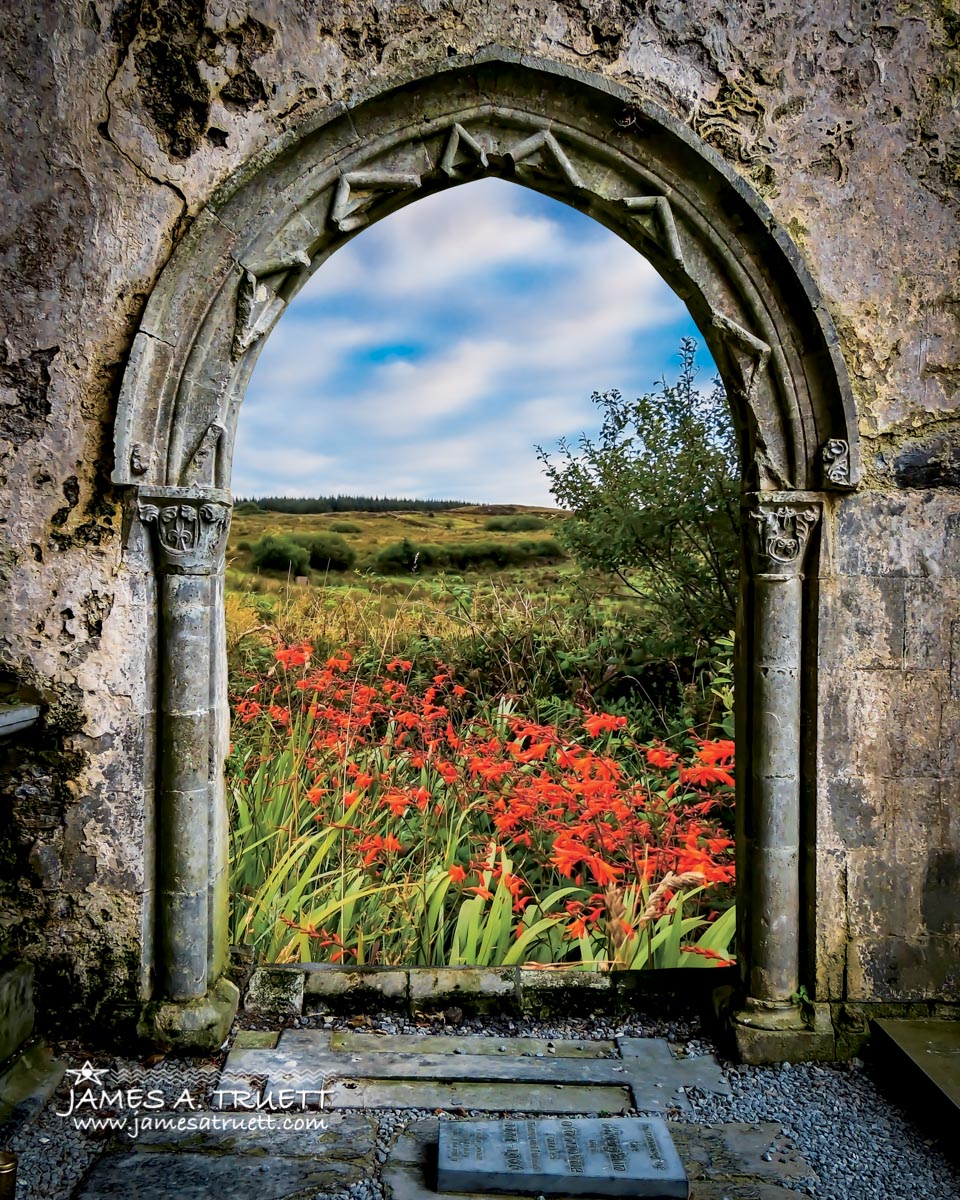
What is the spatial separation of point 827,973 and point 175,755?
223cm

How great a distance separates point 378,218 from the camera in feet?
9.56

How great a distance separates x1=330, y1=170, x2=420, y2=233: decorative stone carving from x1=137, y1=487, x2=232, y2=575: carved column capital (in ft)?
3.16

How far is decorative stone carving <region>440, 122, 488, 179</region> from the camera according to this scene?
2.77 m

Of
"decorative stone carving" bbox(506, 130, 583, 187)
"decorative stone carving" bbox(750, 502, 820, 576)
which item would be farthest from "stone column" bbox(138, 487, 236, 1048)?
"decorative stone carving" bbox(750, 502, 820, 576)

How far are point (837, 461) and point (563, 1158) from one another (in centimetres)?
216

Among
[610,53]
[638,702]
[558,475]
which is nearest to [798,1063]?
[638,702]

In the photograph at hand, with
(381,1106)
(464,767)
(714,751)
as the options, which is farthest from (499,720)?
(381,1106)

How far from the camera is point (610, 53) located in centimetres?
278

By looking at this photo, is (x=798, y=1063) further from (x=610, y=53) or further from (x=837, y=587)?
(x=610, y=53)

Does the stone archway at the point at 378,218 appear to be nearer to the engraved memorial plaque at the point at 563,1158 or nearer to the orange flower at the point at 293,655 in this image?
the engraved memorial plaque at the point at 563,1158

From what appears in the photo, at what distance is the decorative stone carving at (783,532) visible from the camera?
9.27ft

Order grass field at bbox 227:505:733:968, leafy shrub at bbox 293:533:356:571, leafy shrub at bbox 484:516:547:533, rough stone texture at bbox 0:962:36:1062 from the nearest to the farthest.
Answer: rough stone texture at bbox 0:962:36:1062 < grass field at bbox 227:505:733:968 < leafy shrub at bbox 293:533:356:571 < leafy shrub at bbox 484:516:547:533

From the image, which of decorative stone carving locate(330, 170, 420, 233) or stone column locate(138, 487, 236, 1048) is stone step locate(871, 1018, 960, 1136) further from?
decorative stone carving locate(330, 170, 420, 233)

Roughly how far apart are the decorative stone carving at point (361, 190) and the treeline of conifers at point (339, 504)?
384cm
